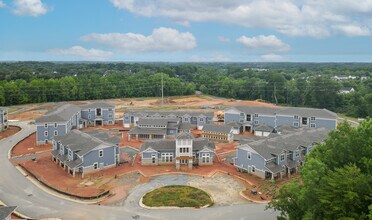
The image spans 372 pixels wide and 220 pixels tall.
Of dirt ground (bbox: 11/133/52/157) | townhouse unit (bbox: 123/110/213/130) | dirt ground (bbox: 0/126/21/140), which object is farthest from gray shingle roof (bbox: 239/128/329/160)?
dirt ground (bbox: 0/126/21/140)

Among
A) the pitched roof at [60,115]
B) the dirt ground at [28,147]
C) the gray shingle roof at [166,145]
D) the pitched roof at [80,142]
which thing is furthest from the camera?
the pitched roof at [60,115]

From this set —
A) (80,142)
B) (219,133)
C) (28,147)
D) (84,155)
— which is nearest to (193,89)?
(219,133)

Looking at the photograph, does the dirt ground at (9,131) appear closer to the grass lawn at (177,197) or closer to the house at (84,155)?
the house at (84,155)

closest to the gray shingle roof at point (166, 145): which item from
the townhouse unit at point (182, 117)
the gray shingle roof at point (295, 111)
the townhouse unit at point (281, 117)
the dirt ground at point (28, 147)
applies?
the dirt ground at point (28, 147)

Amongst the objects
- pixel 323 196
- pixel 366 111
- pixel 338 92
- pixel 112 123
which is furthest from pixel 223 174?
pixel 338 92

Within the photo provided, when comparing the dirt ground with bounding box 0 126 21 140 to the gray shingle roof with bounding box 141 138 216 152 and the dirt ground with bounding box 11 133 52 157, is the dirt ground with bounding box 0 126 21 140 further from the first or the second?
the gray shingle roof with bounding box 141 138 216 152

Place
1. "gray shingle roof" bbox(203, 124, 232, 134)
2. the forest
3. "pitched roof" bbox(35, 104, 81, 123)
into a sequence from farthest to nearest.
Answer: the forest < "gray shingle roof" bbox(203, 124, 232, 134) < "pitched roof" bbox(35, 104, 81, 123)
